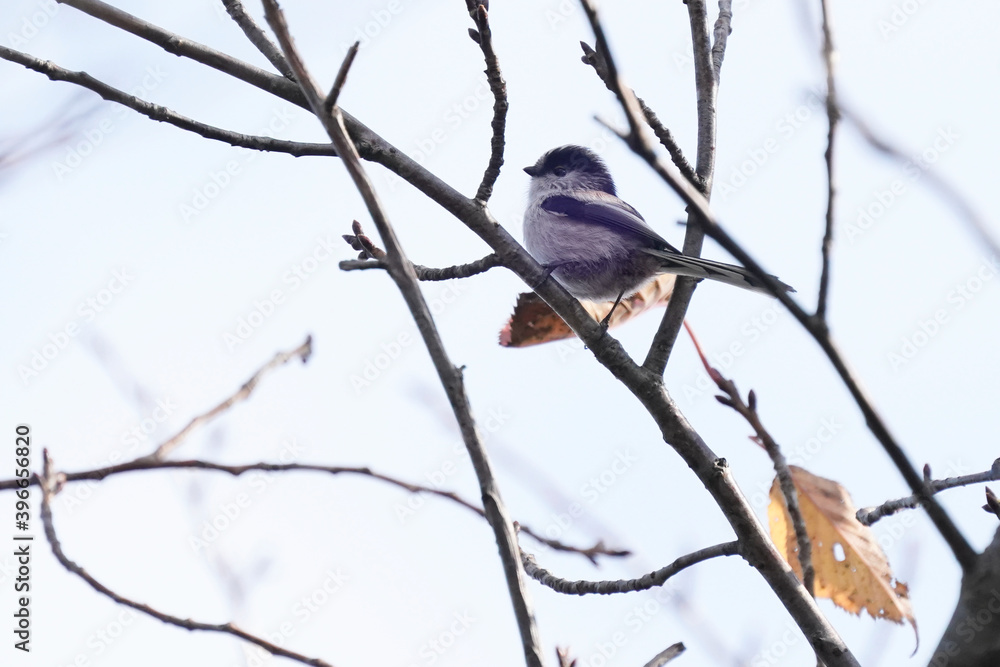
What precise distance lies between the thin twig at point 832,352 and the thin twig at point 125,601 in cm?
130

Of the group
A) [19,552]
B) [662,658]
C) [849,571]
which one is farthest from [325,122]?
[849,571]

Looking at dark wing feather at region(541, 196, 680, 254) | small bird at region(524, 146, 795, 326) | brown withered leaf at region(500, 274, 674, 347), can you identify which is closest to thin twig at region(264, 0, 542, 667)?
brown withered leaf at region(500, 274, 674, 347)

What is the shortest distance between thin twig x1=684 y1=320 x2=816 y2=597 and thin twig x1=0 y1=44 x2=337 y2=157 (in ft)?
4.06

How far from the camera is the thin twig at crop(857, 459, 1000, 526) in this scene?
1.86m

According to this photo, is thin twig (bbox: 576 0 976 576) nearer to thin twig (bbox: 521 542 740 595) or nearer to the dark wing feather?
thin twig (bbox: 521 542 740 595)

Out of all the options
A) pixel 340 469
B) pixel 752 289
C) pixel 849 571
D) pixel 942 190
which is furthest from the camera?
pixel 752 289

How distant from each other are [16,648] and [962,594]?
240cm

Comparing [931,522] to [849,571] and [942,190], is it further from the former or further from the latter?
[849,571]

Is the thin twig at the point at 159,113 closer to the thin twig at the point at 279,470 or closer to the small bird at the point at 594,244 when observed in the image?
the thin twig at the point at 279,470

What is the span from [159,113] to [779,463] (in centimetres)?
205

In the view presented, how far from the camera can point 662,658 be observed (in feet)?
6.59

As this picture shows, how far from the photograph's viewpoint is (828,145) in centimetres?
145

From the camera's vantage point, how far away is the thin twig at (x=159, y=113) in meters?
2.32

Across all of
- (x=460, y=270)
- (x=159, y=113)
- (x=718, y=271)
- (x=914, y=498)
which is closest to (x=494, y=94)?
(x=460, y=270)
